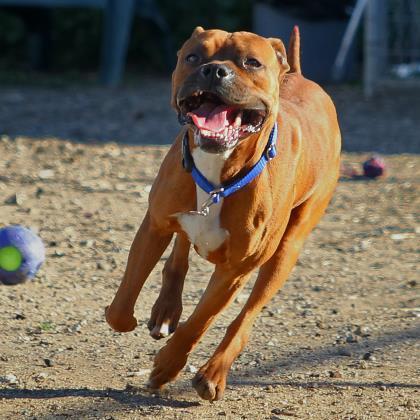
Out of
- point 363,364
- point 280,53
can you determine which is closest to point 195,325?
point 363,364

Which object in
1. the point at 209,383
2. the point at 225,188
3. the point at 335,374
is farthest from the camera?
the point at 335,374

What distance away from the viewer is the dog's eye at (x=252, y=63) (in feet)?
12.5

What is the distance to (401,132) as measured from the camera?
Result: 10641 mm

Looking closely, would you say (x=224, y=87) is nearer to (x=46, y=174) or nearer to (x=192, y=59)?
(x=192, y=59)

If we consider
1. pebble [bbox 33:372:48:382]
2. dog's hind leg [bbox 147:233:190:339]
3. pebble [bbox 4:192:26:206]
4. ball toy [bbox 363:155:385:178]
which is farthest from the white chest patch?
ball toy [bbox 363:155:385:178]

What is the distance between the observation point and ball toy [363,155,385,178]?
28.5 ft

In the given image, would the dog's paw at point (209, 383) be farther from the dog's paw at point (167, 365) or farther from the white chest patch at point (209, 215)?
the white chest patch at point (209, 215)

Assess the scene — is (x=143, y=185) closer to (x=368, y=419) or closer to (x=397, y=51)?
(x=368, y=419)

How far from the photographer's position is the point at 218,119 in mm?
3730

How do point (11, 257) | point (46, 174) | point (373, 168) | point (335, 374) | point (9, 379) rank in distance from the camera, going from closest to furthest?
point (9, 379)
point (335, 374)
point (11, 257)
point (46, 174)
point (373, 168)

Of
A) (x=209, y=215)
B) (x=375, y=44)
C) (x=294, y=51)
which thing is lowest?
(x=375, y=44)

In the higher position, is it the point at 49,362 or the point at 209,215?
the point at 209,215

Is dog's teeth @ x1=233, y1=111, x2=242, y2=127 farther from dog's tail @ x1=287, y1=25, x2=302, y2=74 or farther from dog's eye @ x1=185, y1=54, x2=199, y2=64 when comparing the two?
dog's tail @ x1=287, y1=25, x2=302, y2=74

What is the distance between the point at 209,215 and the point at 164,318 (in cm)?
81
